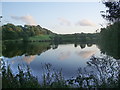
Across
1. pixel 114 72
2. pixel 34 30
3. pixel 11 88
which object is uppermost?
pixel 114 72

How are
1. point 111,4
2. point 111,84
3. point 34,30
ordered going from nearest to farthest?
point 111,84 < point 111,4 < point 34,30

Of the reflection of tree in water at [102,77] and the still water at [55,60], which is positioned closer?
the reflection of tree in water at [102,77]

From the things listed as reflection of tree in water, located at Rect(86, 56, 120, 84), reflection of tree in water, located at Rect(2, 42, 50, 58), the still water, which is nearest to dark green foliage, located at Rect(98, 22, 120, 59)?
the still water

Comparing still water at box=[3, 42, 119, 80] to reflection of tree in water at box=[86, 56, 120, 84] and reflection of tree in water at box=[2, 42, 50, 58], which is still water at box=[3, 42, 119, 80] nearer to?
reflection of tree in water at box=[2, 42, 50, 58]

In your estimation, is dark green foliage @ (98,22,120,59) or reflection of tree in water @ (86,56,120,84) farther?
dark green foliage @ (98,22,120,59)

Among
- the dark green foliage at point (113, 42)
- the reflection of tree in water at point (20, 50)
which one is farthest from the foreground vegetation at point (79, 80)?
the reflection of tree in water at point (20, 50)

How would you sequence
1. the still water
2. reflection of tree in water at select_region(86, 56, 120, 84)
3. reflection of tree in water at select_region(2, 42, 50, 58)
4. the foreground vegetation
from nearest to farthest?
1. the foreground vegetation
2. reflection of tree in water at select_region(86, 56, 120, 84)
3. the still water
4. reflection of tree in water at select_region(2, 42, 50, 58)

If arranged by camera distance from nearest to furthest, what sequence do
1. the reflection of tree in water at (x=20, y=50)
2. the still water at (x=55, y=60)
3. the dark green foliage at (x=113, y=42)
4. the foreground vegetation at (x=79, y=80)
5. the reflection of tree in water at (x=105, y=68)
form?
1. the foreground vegetation at (x=79, y=80)
2. the reflection of tree in water at (x=105, y=68)
3. the still water at (x=55, y=60)
4. the dark green foliage at (x=113, y=42)
5. the reflection of tree in water at (x=20, y=50)

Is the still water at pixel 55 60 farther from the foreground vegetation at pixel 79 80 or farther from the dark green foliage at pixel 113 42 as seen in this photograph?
the dark green foliage at pixel 113 42

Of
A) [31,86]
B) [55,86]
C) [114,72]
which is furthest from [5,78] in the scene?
[114,72]

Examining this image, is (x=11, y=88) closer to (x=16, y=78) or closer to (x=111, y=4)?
(x=16, y=78)

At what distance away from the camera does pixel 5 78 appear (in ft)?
12.0

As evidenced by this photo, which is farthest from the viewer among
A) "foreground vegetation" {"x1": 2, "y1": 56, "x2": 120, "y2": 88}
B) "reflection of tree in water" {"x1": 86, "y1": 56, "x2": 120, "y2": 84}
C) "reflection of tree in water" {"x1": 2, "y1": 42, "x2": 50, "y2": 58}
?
"reflection of tree in water" {"x1": 2, "y1": 42, "x2": 50, "y2": 58}

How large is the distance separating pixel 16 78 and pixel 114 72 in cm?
206
